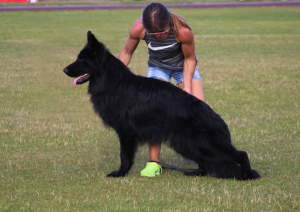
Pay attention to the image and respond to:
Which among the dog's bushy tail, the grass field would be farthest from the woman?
the grass field

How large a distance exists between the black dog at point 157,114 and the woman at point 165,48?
45cm

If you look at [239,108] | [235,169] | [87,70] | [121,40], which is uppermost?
[87,70]

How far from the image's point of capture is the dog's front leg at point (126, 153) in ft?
21.6

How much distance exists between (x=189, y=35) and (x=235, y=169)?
162 centimetres

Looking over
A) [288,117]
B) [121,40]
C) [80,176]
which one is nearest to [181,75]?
[80,176]

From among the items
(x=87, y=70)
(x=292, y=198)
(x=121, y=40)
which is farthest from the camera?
(x=121, y=40)

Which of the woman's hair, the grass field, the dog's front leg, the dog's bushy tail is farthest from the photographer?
the dog's front leg

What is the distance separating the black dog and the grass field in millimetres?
Result: 294

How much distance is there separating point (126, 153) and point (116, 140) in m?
2.24

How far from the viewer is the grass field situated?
5.67 meters

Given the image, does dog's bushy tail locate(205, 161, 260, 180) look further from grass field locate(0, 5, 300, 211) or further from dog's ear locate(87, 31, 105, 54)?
dog's ear locate(87, 31, 105, 54)

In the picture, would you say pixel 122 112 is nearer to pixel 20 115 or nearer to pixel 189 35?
pixel 189 35

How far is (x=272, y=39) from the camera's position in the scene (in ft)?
82.5

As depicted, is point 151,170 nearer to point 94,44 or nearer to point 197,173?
point 197,173
